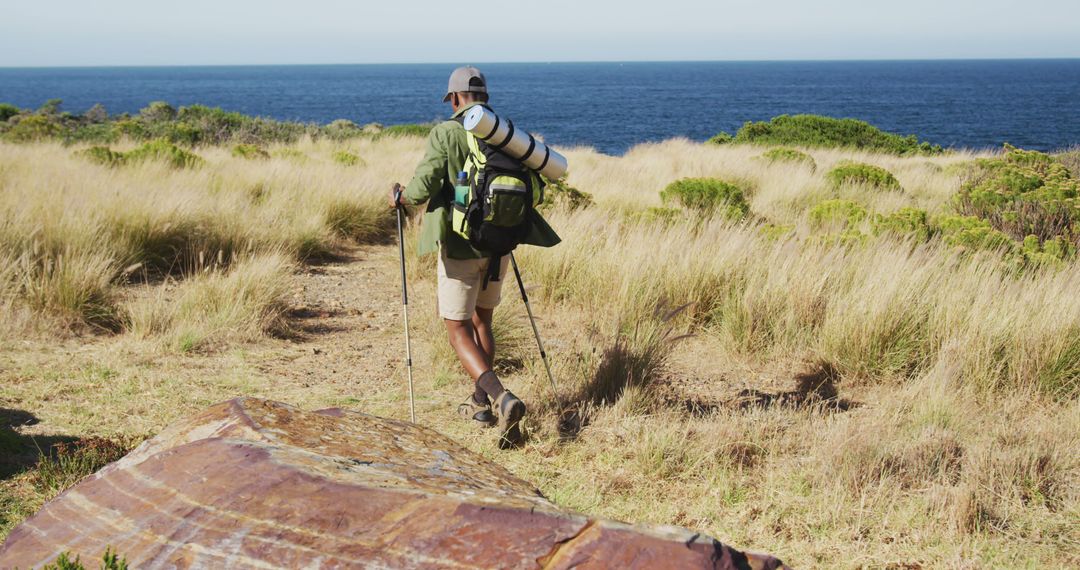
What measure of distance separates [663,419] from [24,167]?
30.8ft

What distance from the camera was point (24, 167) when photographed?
401 inches

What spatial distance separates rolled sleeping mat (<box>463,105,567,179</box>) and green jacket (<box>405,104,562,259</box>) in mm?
321

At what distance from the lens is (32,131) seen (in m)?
19.5

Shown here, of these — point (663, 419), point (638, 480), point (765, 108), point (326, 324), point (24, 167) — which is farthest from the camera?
point (765, 108)

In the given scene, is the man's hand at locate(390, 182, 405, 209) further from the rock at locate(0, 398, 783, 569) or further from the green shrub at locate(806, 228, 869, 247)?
the green shrub at locate(806, 228, 869, 247)

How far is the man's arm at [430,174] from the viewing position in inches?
159

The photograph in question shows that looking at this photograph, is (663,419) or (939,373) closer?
(663,419)

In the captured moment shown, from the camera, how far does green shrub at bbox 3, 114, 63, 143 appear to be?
18.3 m

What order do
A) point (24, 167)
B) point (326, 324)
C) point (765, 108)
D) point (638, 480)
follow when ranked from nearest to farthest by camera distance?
point (638, 480) < point (326, 324) < point (24, 167) < point (765, 108)

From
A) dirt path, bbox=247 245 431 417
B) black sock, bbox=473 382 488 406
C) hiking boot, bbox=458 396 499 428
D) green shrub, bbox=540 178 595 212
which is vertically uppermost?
green shrub, bbox=540 178 595 212

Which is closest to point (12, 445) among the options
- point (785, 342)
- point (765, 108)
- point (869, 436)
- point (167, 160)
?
point (869, 436)

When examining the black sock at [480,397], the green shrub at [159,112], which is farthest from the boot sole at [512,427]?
the green shrub at [159,112]

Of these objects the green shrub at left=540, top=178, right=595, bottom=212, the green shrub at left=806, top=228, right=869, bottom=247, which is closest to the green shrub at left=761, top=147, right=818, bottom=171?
the green shrub at left=540, top=178, right=595, bottom=212

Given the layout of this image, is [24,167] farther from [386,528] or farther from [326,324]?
[386,528]
